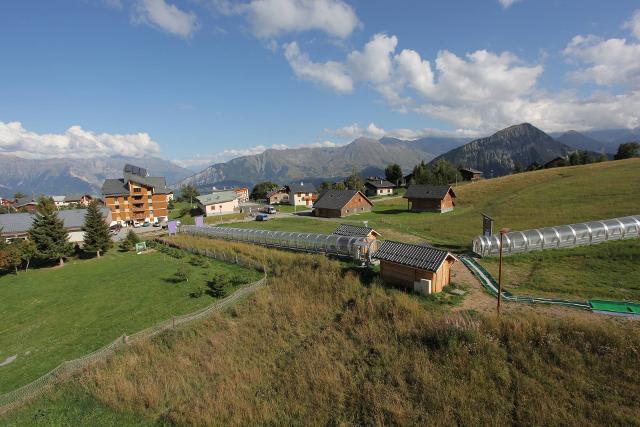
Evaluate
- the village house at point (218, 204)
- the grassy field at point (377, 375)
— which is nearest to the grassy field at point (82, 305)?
the grassy field at point (377, 375)

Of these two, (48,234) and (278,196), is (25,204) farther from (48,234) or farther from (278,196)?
(48,234)

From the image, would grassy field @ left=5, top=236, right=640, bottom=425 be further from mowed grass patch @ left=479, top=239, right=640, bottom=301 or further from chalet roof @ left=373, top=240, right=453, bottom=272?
mowed grass patch @ left=479, top=239, right=640, bottom=301

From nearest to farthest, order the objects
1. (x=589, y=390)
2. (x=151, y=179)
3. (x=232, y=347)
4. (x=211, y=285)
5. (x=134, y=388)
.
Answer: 1. (x=589, y=390)
2. (x=134, y=388)
3. (x=232, y=347)
4. (x=211, y=285)
5. (x=151, y=179)

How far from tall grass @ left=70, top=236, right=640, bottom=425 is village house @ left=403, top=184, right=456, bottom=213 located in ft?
175

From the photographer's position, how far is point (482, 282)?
2497cm

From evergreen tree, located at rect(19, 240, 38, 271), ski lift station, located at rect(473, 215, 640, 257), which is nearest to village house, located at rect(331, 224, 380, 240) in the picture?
ski lift station, located at rect(473, 215, 640, 257)

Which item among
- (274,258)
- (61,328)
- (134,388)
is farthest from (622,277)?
(61,328)

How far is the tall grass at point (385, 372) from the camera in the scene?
12.8 meters

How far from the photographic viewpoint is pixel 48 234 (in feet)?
147

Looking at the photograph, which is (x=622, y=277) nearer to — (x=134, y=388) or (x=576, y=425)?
(x=576, y=425)

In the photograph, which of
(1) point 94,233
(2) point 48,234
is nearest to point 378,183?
(1) point 94,233

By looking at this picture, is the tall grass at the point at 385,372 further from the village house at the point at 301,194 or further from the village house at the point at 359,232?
the village house at the point at 301,194

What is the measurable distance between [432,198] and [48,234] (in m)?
69.3

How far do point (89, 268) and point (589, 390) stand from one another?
51.8 meters
